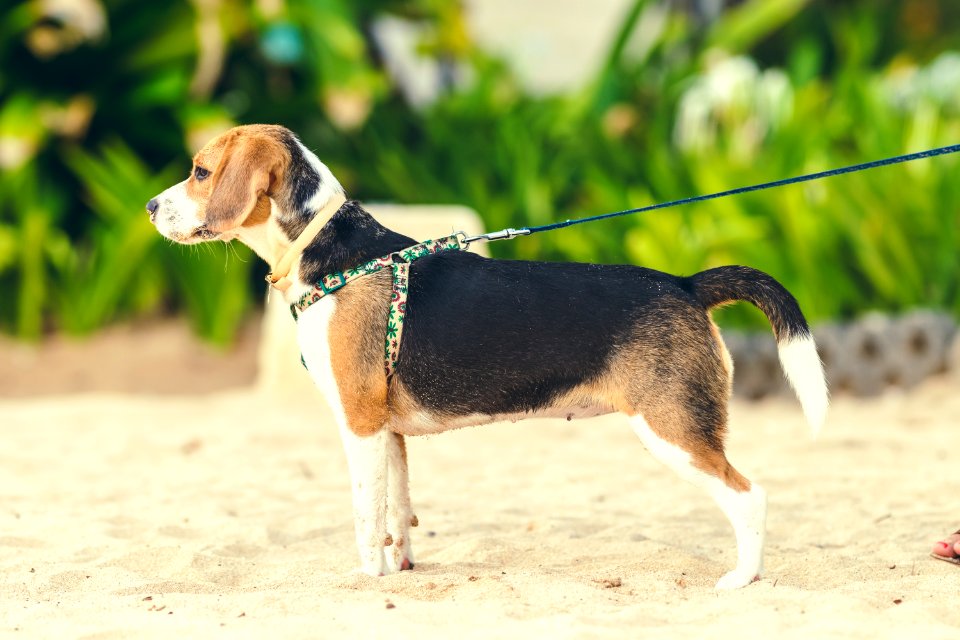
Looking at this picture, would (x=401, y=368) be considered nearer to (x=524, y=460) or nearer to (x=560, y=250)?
(x=524, y=460)

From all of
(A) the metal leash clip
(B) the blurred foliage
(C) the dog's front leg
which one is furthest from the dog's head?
(B) the blurred foliage

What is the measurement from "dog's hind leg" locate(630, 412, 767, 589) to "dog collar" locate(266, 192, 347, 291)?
1057mm

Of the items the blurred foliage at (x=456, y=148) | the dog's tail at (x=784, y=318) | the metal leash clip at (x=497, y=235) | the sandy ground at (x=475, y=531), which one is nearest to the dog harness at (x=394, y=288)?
the metal leash clip at (x=497, y=235)

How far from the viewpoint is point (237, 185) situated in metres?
3.69

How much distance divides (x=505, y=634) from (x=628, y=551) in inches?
45.2

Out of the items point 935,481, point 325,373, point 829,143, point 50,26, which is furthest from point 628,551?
point 50,26

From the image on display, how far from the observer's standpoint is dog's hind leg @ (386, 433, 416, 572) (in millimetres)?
4074

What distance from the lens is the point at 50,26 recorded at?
9398mm

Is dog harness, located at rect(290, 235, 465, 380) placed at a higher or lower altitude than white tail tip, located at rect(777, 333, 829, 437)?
higher

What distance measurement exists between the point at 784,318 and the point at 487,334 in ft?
2.77

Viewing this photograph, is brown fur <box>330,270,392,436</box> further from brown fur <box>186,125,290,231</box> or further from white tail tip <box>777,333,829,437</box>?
white tail tip <box>777,333,829,437</box>

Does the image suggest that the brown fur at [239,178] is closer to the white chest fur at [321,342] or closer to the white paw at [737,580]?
the white chest fur at [321,342]

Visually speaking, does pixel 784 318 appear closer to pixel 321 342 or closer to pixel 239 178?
pixel 321 342

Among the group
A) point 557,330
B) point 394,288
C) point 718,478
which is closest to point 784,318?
point 718,478
